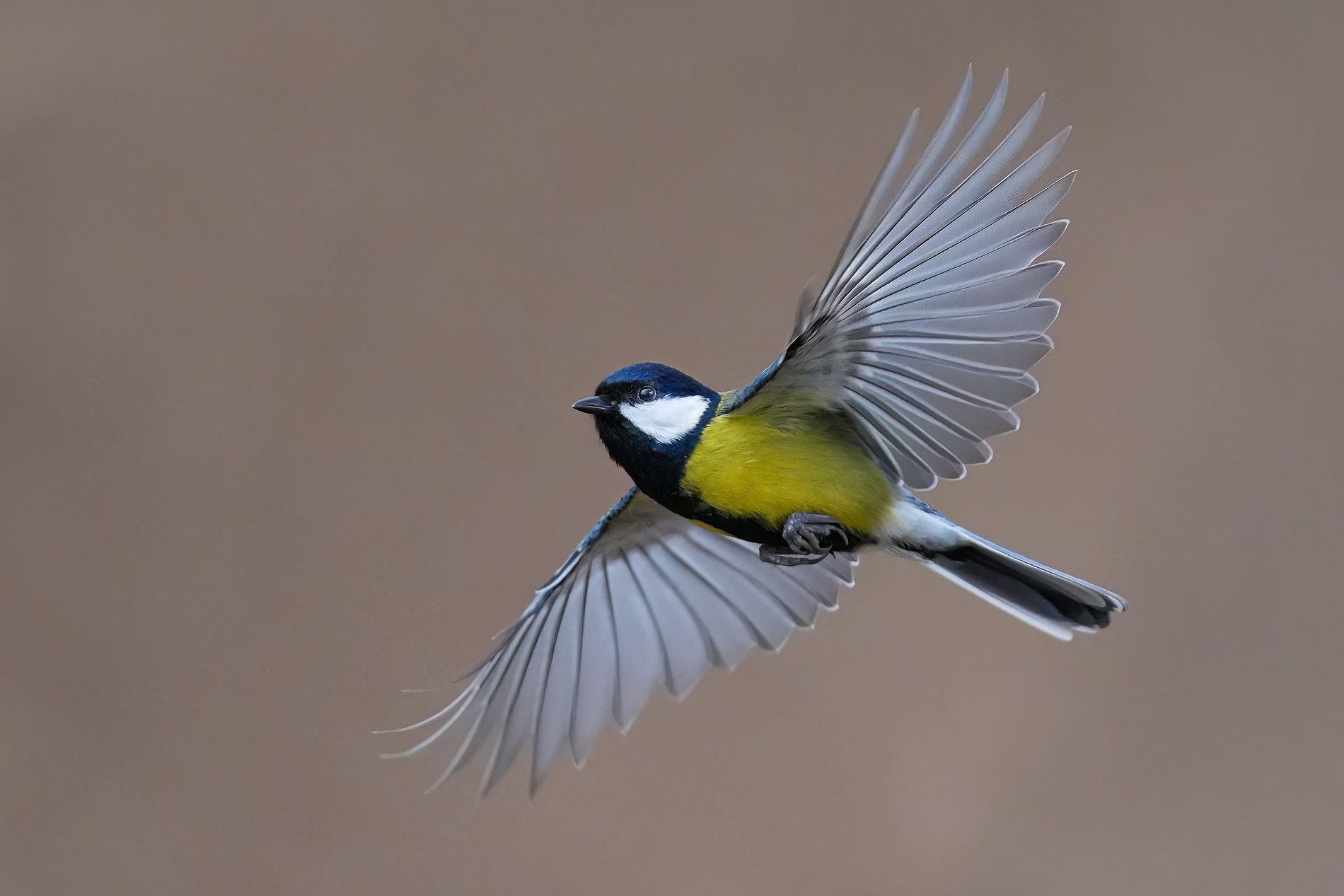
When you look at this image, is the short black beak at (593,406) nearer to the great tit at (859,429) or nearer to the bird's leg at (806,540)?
the great tit at (859,429)

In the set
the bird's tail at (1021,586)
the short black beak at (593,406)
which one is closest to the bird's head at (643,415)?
the short black beak at (593,406)

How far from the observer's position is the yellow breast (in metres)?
0.79

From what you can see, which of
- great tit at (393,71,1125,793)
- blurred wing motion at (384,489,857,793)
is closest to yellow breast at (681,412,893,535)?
great tit at (393,71,1125,793)

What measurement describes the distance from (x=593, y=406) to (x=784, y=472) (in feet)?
0.49

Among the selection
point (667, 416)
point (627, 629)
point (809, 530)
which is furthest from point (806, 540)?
point (627, 629)

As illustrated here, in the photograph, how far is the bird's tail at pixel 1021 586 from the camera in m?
0.88

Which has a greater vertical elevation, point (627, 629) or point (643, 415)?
point (643, 415)

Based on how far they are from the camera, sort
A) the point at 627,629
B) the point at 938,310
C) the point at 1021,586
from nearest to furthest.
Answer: the point at 938,310
the point at 1021,586
the point at 627,629

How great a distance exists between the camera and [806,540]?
81cm

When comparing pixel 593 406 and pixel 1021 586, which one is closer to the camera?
pixel 593 406

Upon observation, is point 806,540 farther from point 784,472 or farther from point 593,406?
point 593,406

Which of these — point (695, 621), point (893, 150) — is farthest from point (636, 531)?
point (893, 150)

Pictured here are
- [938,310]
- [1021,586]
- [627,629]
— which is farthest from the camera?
[627,629]

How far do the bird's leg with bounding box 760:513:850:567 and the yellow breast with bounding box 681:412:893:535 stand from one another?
0.04 feet
